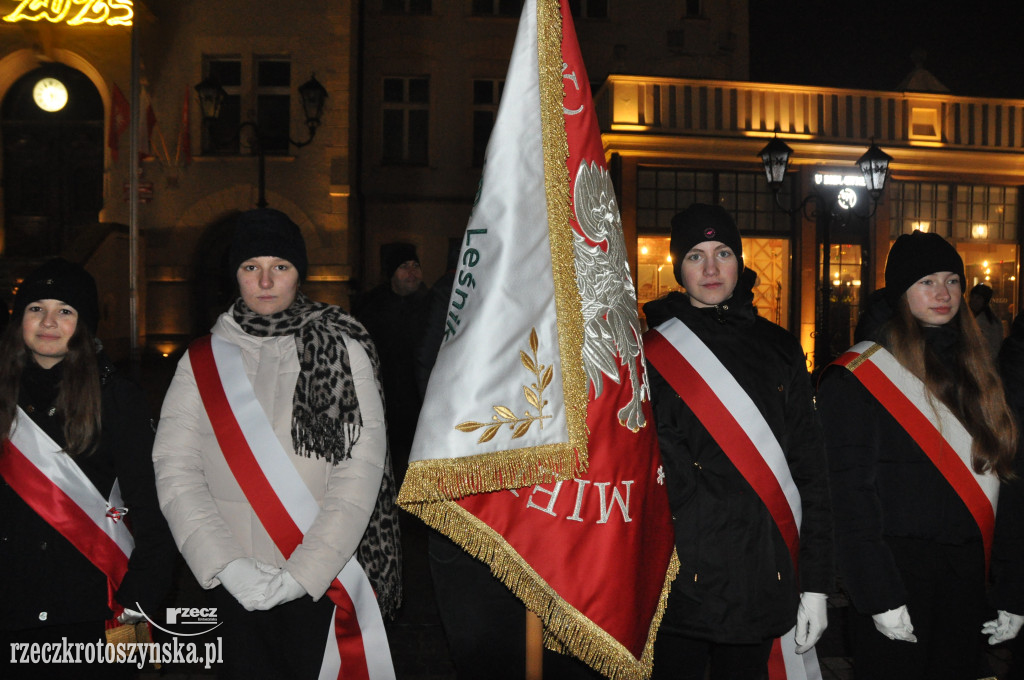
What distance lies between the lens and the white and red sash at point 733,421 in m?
2.50

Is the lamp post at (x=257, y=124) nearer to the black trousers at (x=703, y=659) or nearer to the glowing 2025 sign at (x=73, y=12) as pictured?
the glowing 2025 sign at (x=73, y=12)

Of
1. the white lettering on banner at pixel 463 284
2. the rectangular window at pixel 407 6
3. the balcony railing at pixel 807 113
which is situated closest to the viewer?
the white lettering on banner at pixel 463 284

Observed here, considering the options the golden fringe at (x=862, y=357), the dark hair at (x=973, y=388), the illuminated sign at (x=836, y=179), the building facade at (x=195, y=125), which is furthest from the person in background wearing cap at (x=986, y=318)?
the building facade at (x=195, y=125)

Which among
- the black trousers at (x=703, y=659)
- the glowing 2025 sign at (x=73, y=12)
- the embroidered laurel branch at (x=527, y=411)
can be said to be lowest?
the black trousers at (x=703, y=659)

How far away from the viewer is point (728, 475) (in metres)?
2.49

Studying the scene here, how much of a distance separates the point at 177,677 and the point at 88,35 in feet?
47.3

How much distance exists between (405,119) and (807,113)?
8487 millimetres

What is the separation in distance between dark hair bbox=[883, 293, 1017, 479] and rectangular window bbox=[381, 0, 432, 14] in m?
17.0

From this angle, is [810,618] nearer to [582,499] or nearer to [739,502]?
[739,502]

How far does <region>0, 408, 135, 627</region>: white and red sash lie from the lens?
2629mm

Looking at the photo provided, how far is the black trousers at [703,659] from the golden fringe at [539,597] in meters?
0.35

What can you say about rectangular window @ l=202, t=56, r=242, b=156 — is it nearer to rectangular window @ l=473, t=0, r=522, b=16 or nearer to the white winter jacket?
rectangular window @ l=473, t=0, r=522, b=16

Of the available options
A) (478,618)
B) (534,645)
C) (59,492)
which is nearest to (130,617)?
(59,492)

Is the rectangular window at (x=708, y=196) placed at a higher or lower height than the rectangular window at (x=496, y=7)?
lower
